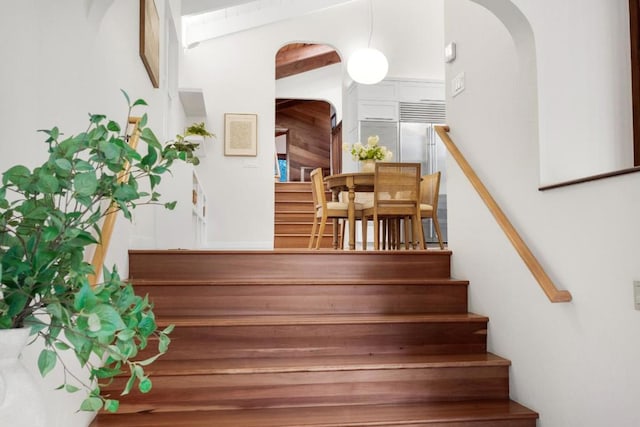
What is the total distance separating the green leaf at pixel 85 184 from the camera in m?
0.78

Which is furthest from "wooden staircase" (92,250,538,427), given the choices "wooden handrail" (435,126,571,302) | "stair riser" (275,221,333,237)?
"stair riser" (275,221,333,237)

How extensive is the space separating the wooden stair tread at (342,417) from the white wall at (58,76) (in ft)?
1.00

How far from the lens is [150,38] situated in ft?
11.9

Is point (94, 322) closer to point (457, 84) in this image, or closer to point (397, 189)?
point (457, 84)

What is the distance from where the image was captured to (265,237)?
288 inches

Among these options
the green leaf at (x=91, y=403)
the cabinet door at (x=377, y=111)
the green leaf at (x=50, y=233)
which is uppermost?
the cabinet door at (x=377, y=111)

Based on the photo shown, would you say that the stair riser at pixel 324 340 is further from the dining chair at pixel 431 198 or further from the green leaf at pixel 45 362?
the dining chair at pixel 431 198

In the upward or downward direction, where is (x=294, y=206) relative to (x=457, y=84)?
downward

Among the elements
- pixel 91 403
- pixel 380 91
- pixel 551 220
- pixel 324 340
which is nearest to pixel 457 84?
pixel 551 220

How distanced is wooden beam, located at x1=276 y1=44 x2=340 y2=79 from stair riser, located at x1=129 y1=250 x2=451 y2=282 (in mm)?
6222

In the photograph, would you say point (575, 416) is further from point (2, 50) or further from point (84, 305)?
point (2, 50)

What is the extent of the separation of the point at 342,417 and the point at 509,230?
3.96 ft

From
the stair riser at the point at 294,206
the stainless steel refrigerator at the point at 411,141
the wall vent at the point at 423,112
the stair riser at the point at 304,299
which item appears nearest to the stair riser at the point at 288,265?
the stair riser at the point at 304,299

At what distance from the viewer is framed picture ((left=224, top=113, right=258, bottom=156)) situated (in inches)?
283
